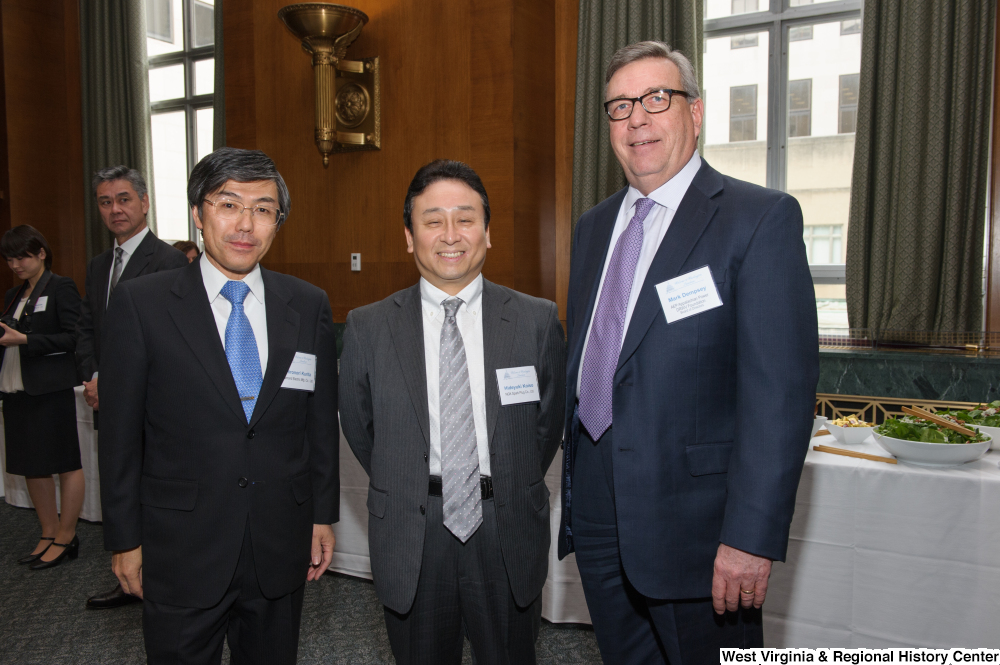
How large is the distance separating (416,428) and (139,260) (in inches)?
79.5

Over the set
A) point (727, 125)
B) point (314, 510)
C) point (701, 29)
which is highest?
point (701, 29)

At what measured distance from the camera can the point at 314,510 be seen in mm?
1633

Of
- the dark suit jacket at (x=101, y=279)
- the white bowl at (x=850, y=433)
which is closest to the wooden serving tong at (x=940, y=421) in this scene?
the white bowl at (x=850, y=433)

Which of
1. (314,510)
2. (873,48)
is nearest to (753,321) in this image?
(314,510)

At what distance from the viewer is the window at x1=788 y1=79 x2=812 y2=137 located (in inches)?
181

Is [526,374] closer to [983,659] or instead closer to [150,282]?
[150,282]

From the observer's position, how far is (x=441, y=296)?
5.24 feet

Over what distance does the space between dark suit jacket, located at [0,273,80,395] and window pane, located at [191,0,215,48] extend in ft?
14.5

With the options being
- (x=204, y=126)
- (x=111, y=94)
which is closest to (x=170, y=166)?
(x=204, y=126)

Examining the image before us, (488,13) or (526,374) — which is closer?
(526,374)

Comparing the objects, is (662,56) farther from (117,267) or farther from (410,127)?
(410,127)

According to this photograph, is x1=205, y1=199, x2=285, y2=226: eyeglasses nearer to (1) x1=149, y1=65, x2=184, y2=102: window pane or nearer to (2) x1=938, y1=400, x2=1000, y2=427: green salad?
(2) x1=938, y1=400, x2=1000, y2=427: green salad

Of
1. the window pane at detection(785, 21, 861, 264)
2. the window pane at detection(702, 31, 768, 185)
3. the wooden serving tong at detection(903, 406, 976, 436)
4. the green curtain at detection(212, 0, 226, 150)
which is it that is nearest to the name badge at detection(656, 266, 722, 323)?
the wooden serving tong at detection(903, 406, 976, 436)

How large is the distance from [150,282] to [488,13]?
3644mm
